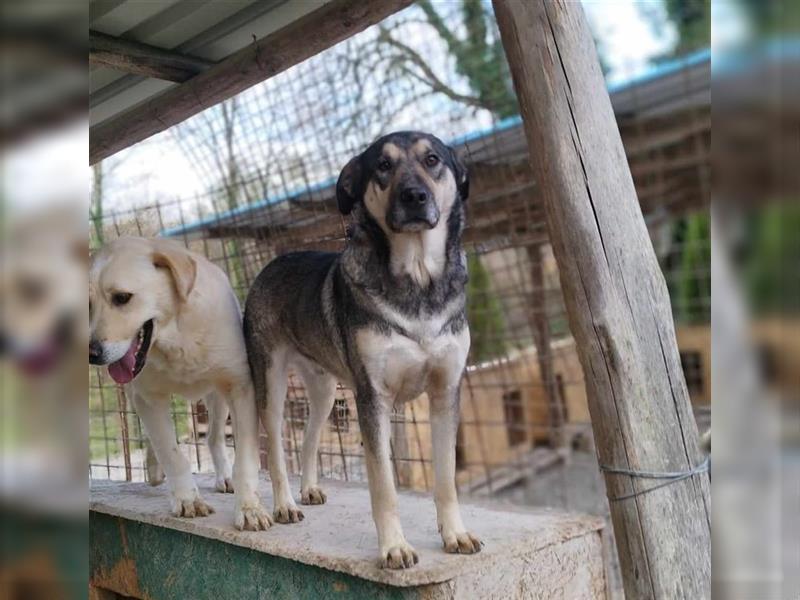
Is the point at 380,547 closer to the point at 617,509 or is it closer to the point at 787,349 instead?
the point at 617,509

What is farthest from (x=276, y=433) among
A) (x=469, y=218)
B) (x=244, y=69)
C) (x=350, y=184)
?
(x=469, y=218)

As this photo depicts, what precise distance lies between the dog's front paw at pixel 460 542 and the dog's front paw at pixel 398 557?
0.16 metres

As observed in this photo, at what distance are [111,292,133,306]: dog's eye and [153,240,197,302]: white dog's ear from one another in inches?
7.5

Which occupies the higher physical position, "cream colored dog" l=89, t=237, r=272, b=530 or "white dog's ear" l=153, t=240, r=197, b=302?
"white dog's ear" l=153, t=240, r=197, b=302

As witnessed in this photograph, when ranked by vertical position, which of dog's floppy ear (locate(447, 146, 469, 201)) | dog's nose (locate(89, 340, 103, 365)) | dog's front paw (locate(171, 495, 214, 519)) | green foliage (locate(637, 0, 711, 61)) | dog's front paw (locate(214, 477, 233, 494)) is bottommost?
dog's front paw (locate(171, 495, 214, 519))

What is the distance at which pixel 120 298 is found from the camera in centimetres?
271

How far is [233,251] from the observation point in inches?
197

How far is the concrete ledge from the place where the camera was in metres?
2.39

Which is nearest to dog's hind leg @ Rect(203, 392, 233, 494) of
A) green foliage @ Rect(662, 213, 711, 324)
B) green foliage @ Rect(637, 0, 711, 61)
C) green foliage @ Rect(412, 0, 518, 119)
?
green foliage @ Rect(662, 213, 711, 324)

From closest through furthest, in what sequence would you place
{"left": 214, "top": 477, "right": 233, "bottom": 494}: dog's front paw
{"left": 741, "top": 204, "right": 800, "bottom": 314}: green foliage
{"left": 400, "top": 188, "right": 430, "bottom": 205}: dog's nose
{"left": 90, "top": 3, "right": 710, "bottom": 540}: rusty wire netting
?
1. {"left": 741, "top": 204, "right": 800, "bottom": 314}: green foliage
2. {"left": 400, "top": 188, "right": 430, "bottom": 205}: dog's nose
3. {"left": 214, "top": 477, "right": 233, "bottom": 494}: dog's front paw
4. {"left": 90, "top": 3, "right": 710, "bottom": 540}: rusty wire netting

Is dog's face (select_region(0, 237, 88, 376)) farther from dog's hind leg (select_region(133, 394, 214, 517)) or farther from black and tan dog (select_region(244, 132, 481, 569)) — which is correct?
dog's hind leg (select_region(133, 394, 214, 517))

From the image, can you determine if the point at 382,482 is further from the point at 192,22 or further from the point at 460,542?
the point at 192,22

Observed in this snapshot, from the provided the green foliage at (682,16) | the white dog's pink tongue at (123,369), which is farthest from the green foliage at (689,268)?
the white dog's pink tongue at (123,369)

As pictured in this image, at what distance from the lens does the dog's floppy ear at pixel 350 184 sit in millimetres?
2506
